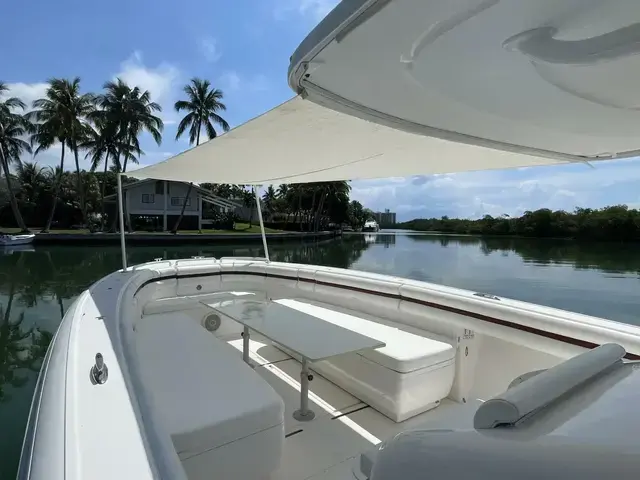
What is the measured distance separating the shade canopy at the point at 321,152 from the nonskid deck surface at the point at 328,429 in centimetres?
106

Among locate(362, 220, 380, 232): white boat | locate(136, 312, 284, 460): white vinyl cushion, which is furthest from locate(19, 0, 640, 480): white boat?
locate(362, 220, 380, 232): white boat

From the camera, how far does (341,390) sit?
2.14m

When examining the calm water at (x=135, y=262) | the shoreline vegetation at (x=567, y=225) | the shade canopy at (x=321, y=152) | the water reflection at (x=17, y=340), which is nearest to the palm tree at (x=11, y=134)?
the calm water at (x=135, y=262)

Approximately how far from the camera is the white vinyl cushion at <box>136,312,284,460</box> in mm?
1155

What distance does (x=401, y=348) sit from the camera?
6.19ft

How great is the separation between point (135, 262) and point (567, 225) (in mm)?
29636

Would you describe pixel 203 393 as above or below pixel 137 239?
above

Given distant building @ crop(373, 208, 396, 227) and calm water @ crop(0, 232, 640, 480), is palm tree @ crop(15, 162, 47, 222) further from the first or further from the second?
distant building @ crop(373, 208, 396, 227)

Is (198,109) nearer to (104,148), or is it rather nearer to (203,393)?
(104,148)

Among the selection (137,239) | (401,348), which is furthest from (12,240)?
(401,348)

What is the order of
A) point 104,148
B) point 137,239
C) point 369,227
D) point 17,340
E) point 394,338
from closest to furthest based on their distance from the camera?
point 394,338, point 17,340, point 137,239, point 104,148, point 369,227

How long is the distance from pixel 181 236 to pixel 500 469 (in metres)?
20.3

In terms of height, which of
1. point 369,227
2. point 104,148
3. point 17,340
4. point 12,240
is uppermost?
point 104,148

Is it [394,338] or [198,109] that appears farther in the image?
[198,109]
